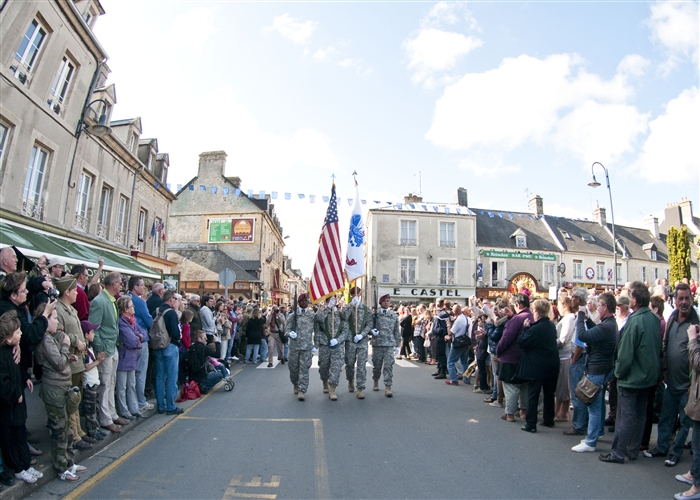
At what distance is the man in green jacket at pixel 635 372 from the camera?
5.00m

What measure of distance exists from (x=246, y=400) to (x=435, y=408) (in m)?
3.32

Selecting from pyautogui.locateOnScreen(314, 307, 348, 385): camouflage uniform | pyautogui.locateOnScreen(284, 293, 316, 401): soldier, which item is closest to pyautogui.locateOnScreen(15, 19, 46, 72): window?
pyautogui.locateOnScreen(284, 293, 316, 401): soldier

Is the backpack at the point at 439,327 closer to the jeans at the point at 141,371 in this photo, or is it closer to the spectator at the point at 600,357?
the spectator at the point at 600,357

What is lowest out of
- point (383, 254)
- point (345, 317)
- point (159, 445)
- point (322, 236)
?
point (159, 445)

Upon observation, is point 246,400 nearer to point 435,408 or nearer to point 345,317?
point 345,317

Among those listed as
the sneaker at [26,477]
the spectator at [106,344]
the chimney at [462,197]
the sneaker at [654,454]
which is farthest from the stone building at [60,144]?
the chimney at [462,197]

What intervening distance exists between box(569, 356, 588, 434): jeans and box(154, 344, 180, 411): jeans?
19.5 ft

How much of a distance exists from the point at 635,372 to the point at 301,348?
5.45 m

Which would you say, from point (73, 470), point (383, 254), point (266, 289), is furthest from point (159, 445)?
point (266, 289)

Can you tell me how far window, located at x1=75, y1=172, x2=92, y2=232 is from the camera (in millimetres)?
14945

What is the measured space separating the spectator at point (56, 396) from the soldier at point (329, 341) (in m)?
4.76

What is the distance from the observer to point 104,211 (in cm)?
1691

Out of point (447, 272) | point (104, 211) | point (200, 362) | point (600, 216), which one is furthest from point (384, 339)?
point (600, 216)

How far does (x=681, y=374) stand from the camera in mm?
5105
